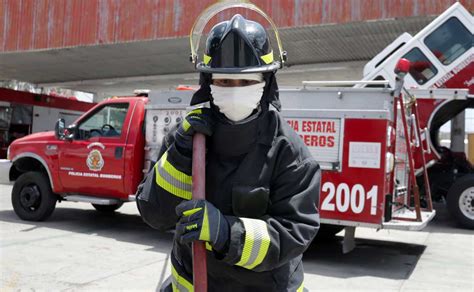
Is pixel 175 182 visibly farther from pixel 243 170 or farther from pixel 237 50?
pixel 237 50

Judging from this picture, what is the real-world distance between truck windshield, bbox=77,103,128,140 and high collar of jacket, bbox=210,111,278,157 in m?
5.81

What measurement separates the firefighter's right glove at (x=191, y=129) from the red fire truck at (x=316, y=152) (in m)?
4.07

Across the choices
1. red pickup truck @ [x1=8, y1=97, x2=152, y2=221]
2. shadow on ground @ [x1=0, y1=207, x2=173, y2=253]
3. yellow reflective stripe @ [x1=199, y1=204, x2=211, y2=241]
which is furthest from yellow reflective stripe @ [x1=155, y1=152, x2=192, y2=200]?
red pickup truck @ [x1=8, y1=97, x2=152, y2=221]

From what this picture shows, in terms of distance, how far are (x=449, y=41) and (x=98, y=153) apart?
6259 millimetres

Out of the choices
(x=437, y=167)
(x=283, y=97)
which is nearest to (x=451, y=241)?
(x=437, y=167)

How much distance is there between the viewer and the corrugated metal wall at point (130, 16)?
11.8m

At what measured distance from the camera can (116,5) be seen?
15.3 meters

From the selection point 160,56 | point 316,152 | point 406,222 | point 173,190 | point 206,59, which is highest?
point 160,56

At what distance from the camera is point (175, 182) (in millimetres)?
1651

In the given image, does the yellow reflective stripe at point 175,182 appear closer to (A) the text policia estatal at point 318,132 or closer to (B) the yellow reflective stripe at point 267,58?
(B) the yellow reflective stripe at point 267,58

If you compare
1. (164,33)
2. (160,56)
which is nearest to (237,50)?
(164,33)

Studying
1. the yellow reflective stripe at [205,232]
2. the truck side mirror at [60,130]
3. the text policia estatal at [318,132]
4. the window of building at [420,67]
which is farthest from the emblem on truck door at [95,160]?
the yellow reflective stripe at [205,232]

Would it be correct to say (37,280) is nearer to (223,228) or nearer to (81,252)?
(81,252)

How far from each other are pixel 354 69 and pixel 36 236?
43.1 feet
